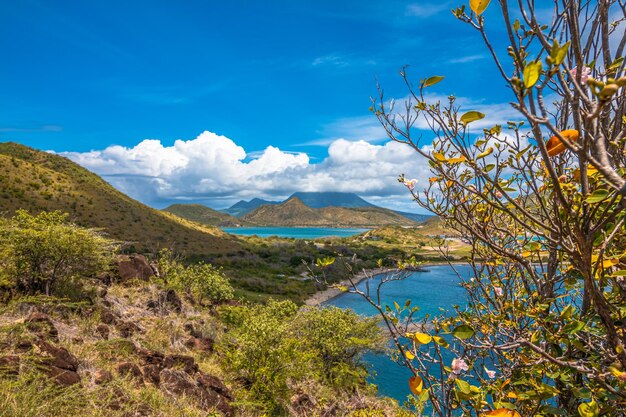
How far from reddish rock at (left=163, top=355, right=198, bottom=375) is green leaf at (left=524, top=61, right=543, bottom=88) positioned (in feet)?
34.6

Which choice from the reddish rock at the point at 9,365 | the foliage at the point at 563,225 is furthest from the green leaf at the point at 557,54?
the reddish rock at the point at 9,365

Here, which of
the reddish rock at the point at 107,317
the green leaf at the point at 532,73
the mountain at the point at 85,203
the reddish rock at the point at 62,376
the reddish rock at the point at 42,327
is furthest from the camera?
the mountain at the point at 85,203

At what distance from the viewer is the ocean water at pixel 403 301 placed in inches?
1033

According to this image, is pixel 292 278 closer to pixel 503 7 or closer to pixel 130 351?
pixel 130 351

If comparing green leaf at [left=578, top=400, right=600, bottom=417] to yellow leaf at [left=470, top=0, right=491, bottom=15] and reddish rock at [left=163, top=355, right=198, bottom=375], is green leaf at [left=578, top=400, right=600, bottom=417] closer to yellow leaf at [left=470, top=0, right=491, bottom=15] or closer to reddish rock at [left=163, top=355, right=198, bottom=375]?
yellow leaf at [left=470, top=0, right=491, bottom=15]

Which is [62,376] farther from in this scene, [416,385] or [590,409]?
[590,409]

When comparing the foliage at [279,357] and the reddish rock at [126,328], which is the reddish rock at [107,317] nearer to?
the reddish rock at [126,328]

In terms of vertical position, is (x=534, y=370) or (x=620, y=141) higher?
(x=620, y=141)

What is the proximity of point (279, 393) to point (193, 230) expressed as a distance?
70.0 m

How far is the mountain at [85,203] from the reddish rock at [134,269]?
1154 inches

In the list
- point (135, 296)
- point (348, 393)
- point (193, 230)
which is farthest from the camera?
point (193, 230)

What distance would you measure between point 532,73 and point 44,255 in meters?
14.2

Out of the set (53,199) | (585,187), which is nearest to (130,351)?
(585,187)

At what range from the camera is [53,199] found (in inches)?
2007
